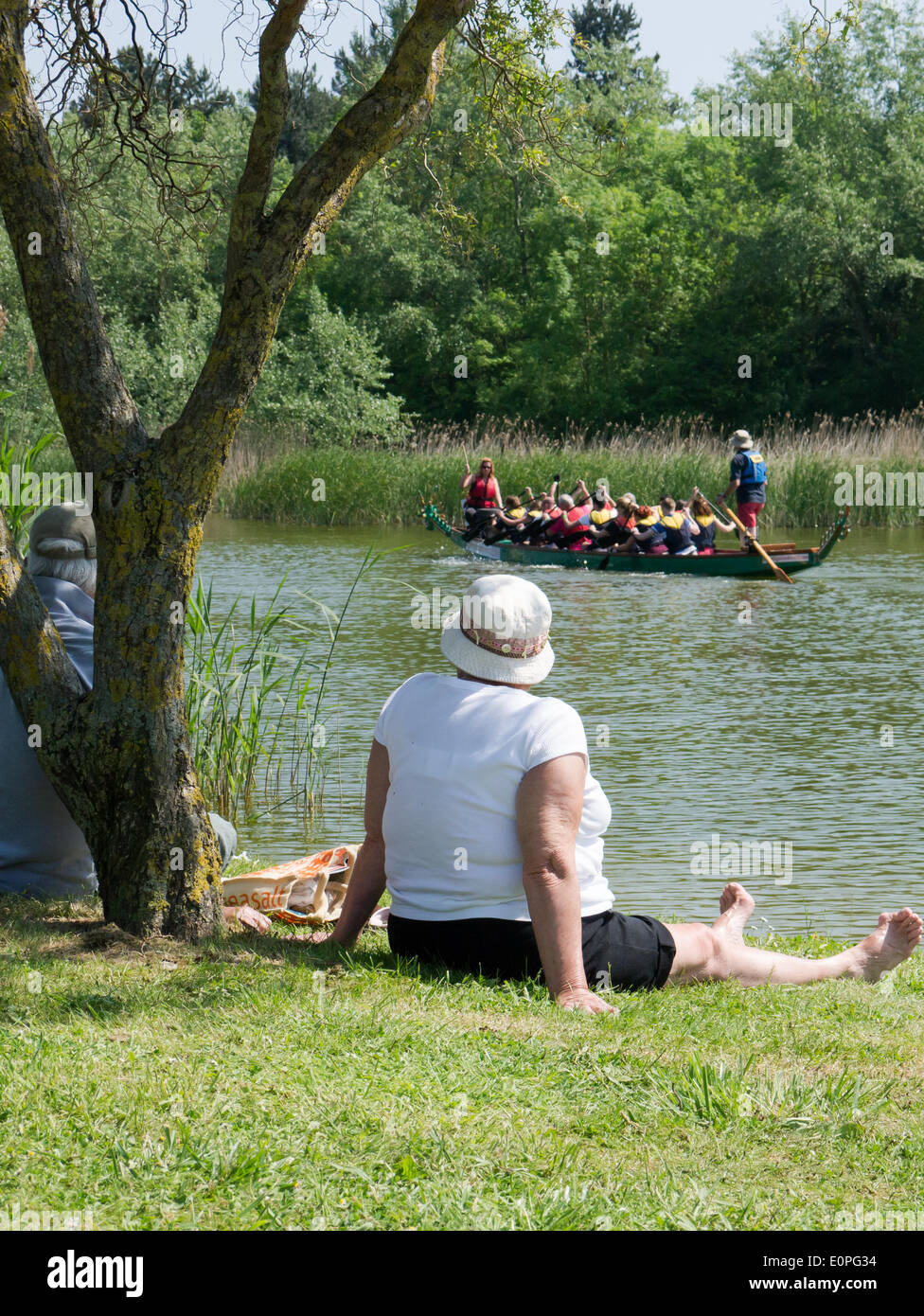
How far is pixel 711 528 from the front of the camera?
22.5 metres

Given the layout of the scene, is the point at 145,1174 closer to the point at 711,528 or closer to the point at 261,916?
the point at 261,916

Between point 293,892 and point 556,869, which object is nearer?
point 556,869

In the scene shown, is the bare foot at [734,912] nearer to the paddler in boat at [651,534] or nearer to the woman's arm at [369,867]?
the woman's arm at [369,867]

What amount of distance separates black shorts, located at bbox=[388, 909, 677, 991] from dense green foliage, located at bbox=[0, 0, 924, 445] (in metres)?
33.6

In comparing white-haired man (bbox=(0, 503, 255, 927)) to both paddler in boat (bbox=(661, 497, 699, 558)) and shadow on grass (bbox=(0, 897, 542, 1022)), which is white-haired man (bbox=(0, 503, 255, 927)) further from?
paddler in boat (bbox=(661, 497, 699, 558))

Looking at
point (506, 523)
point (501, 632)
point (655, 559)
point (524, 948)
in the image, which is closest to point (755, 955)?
point (524, 948)

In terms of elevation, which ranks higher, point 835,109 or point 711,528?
point 835,109

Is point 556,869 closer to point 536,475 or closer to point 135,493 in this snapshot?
point 135,493

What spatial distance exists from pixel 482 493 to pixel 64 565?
66.5ft

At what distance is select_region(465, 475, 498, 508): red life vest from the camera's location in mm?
25094

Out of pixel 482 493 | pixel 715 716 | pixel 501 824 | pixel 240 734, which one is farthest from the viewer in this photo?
pixel 482 493

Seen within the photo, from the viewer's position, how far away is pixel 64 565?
5020mm
